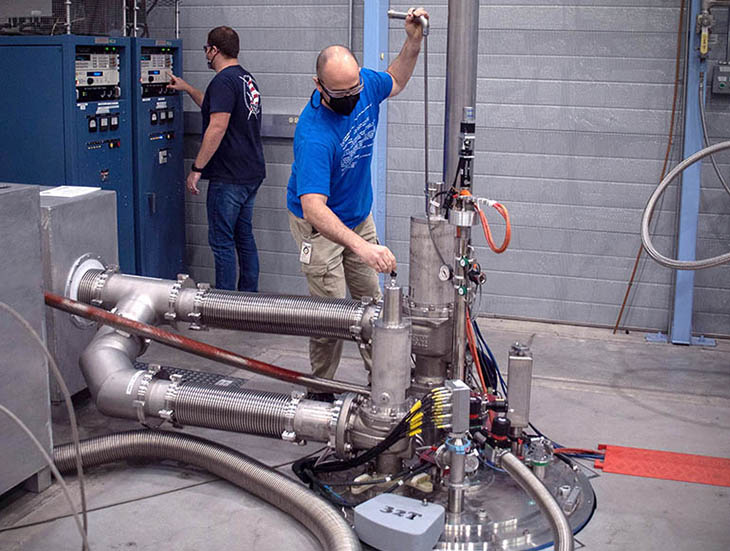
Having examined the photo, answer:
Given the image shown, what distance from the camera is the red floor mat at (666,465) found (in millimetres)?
3541

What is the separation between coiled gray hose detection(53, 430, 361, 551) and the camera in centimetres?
307

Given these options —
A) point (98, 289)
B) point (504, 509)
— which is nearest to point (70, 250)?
point (98, 289)

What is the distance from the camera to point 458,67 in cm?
347

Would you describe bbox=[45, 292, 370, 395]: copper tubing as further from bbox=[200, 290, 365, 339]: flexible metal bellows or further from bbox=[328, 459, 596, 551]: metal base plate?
bbox=[328, 459, 596, 551]: metal base plate

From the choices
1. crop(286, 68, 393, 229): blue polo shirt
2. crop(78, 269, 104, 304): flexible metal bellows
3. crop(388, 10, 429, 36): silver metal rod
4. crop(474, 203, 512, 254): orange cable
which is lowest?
crop(78, 269, 104, 304): flexible metal bellows

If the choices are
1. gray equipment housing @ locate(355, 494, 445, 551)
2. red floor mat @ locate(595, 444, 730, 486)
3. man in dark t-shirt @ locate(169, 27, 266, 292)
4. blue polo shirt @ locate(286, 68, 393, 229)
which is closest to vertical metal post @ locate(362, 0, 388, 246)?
man in dark t-shirt @ locate(169, 27, 266, 292)

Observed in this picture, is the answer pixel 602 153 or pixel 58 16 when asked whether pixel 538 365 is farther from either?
pixel 58 16

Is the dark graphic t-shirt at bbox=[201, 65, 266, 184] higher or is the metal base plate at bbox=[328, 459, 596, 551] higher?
the dark graphic t-shirt at bbox=[201, 65, 266, 184]

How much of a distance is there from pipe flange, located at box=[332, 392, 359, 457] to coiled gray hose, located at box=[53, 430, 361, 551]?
22cm

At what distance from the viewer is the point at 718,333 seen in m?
5.41

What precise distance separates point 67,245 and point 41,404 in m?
0.84

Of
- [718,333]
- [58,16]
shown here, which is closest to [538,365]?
[718,333]

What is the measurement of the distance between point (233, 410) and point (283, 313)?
1.41ft

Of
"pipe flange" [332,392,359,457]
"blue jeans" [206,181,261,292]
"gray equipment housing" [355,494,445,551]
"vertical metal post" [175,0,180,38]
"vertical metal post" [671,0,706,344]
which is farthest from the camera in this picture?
"vertical metal post" [175,0,180,38]
